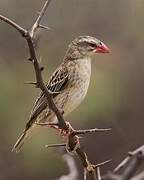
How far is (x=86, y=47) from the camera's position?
5242 millimetres

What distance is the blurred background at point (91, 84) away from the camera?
9039 millimetres

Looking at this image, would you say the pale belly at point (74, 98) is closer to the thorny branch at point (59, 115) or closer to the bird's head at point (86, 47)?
the bird's head at point (86, 47)

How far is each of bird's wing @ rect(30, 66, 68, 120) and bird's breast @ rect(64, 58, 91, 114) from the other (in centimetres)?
5

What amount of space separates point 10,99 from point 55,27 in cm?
219

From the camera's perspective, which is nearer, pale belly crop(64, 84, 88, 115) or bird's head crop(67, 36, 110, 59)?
bird's head crop(67, 36, 110, 59)

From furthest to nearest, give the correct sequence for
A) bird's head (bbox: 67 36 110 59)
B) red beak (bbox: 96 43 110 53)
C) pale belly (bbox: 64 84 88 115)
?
pale belly (bbox: 64 84 88 115) → bird's head (bbox: 67 36 110 59) → red beak (bbox: 96 43 110 53)

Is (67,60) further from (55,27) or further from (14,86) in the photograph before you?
(55,27)

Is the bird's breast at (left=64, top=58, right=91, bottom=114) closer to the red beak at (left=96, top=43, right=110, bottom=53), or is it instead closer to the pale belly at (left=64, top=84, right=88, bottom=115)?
the pale belly at (left=64, top=84, right=88, bottom=115)

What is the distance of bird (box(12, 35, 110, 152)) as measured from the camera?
16.8 ft

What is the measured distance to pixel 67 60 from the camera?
565 centimetres

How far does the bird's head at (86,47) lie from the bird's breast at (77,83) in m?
0.08

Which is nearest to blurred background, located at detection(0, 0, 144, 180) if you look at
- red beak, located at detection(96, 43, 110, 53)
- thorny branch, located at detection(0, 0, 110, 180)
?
red beak, located at detection(96, 43, 110, 53)

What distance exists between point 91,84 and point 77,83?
10.5 feet

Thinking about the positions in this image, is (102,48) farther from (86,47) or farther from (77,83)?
(77,83)
